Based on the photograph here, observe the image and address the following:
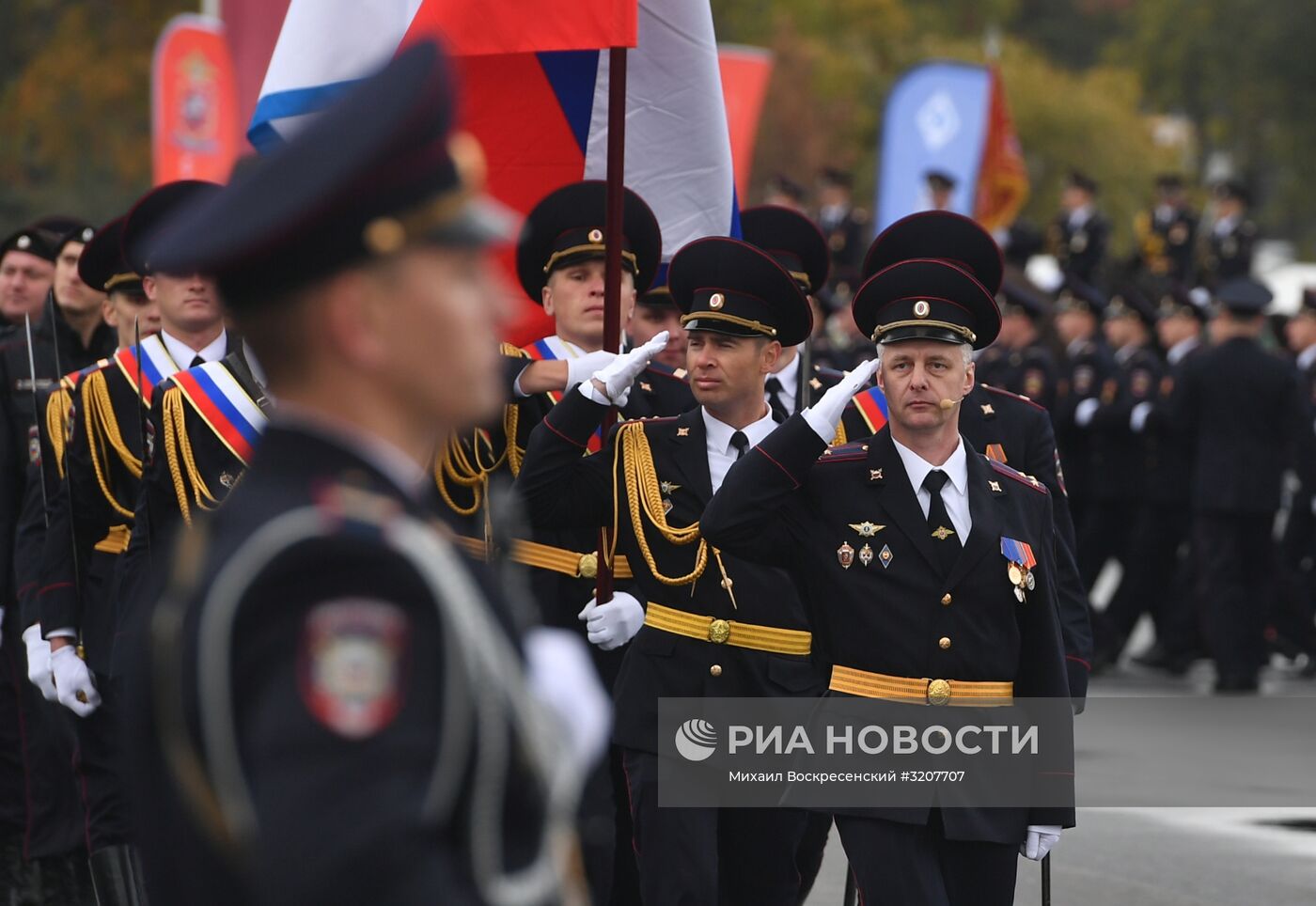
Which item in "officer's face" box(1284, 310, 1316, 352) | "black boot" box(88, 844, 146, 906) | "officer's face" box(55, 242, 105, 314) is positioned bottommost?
"black boot" box(88, 844, 146, 906)

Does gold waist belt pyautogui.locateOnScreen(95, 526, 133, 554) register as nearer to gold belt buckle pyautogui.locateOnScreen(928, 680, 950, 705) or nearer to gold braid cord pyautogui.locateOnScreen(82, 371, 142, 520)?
gold braid cord pyautogui.locateOnScreen(82, 371, 142, 520)

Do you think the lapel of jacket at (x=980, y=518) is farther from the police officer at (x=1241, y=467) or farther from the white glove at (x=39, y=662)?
the police officer at (x=1241, y=467)

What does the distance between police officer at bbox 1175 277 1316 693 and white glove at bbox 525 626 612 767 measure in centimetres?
1149

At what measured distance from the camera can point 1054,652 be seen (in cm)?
531

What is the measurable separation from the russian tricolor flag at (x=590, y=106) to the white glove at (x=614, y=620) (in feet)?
5.39

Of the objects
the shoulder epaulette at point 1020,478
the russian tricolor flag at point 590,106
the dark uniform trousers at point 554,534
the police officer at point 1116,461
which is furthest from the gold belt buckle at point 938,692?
the police officer at point 1116,461

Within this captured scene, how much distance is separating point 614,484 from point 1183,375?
8.40 m

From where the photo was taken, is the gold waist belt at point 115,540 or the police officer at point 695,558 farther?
the gold waist belt at point 115,540

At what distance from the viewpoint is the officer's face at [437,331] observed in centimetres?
226

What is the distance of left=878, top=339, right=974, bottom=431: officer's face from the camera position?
540 centimetres

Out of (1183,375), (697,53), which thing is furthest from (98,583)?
(1183,375)

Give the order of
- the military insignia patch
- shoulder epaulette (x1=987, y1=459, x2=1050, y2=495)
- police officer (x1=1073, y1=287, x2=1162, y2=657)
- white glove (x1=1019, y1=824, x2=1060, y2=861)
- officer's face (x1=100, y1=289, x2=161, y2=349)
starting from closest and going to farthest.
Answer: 1. the military insignia patch
2. white glove (x1=1019, y1=824, x2=1060, y2=861)
3. shoulder epaulette (x1=987, y1=459, x2=1050, y2=495)
4. officer's face (x1=100, y1=289, x2=161, y2=349)
5. police officer (x1=1073, y1=287, x2=1162, y2=657)

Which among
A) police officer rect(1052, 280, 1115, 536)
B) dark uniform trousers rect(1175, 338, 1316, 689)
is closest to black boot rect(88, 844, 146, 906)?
dark uniform trousers rect(1175, 338, 1316, 689)

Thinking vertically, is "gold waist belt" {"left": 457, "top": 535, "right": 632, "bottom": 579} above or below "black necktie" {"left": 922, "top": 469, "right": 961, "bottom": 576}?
above
